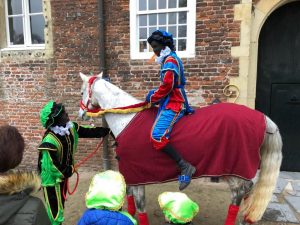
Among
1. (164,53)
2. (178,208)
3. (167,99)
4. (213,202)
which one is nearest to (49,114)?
(167,99)

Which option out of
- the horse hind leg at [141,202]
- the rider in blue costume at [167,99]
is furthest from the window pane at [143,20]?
the horse hind leg at [141,202]

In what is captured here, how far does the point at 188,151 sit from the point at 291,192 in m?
2.74

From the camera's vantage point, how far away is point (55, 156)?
2.95 m

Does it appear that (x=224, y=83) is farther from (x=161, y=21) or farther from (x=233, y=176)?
(x=233, y=176)

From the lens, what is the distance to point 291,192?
15.7 feet

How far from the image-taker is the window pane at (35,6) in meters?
6.36

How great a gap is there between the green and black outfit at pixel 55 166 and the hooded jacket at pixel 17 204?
1.32 meters

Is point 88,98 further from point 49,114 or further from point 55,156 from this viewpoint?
point 55,156

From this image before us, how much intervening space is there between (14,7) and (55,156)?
5.15 metres

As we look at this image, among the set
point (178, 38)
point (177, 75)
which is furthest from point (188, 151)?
point (178, 38)

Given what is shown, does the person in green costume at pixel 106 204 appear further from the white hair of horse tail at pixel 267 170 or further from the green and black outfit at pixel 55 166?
the white hair of horse tail at pixel 267 170

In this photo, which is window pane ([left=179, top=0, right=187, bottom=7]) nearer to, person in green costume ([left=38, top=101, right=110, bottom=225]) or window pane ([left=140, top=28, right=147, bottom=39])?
window pane ([left=140, top=28, right=147, bottom=39])

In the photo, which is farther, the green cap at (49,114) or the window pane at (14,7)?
the window pane at (14,7)

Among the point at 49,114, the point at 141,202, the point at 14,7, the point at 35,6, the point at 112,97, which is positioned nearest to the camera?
the point at 49,114
